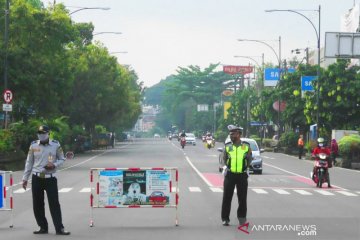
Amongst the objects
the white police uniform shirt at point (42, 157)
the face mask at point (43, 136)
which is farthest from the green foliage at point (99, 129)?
the face mask at point (43, 136)

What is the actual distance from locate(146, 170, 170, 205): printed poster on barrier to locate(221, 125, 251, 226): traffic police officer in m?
1.12

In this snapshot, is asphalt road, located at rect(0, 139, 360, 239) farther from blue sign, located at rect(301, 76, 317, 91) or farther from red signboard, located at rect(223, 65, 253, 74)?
red signboard, located at rect(223, 65, 253, 74)

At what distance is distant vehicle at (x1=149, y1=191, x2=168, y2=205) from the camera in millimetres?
15570

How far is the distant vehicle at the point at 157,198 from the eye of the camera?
15.6 meters

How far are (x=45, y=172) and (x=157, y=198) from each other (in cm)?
248

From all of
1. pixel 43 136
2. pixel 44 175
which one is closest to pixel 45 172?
pixel 44 175

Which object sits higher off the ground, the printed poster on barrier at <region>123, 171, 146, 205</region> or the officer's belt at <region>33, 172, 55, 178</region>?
the officer's belt at <region>33, 172, 55, 178</region>

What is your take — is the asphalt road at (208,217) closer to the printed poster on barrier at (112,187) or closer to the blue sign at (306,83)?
the printed poster on barrier at (112,187)

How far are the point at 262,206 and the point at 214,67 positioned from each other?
159304mm

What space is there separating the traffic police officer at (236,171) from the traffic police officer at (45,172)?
2957mm

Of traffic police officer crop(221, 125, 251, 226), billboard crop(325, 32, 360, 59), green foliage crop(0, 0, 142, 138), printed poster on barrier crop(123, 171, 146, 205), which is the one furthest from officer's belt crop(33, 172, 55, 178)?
billboard crop(325, 32, 360, 59)

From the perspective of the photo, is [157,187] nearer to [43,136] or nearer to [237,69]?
[43,136]

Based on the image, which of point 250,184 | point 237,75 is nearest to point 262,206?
point 250,184

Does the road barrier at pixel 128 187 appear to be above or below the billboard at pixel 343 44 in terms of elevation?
below
